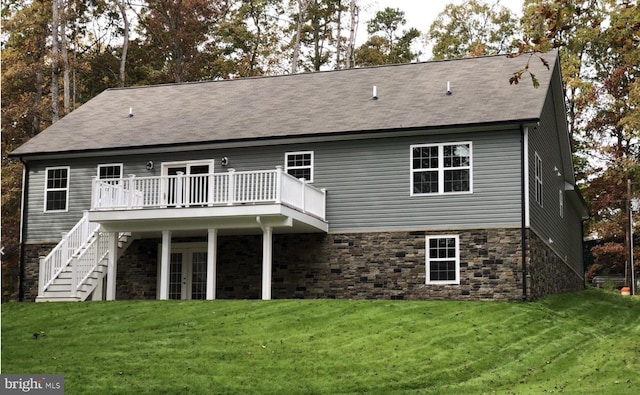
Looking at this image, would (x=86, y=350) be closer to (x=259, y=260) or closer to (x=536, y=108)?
(x=259, y=260)

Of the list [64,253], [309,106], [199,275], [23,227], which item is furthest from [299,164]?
[23,227]

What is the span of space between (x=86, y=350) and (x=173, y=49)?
110 feet

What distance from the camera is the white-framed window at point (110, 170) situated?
2762 cm

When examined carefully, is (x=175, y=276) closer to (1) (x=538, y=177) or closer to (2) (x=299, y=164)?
(2) (x=299, y=164)

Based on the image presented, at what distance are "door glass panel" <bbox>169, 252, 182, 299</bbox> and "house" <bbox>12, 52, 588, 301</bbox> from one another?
58 millimetres

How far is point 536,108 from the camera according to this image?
925 inches

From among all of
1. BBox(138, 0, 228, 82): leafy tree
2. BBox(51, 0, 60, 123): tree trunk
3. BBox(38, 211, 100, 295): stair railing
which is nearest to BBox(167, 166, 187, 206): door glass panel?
BBox(38, 211, 100, 295): stair railing

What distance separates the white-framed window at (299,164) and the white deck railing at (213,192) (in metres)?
0.65

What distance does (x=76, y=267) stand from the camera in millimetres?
24484

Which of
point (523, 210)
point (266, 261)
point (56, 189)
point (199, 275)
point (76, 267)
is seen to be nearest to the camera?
point (523, 210)

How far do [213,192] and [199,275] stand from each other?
3.91 m

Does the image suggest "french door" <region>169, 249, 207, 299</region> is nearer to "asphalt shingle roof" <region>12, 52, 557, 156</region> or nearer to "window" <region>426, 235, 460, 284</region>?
"asphalt shingle roof" <region>12, 52, 557, 156</region>

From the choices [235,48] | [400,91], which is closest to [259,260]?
[400,91]

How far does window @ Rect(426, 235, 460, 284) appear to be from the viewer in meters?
23.6
